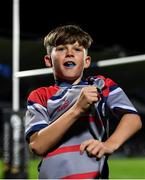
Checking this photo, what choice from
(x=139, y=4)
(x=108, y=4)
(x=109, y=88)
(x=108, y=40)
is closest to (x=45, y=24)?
(x=108, y=4)

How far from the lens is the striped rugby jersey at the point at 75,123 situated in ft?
1.67

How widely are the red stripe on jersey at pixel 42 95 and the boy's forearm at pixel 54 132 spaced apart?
5cm

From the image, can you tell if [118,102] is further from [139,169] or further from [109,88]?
[139,169]

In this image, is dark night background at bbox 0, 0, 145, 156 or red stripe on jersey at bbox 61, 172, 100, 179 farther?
dark night background at bbox 0, 0, 145, 156

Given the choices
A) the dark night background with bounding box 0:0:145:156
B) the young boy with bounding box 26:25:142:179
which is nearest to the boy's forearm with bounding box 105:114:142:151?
the young boy with bounding box 26:25:142:179

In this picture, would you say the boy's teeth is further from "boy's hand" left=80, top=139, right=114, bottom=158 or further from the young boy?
"boy's hand" left=80, top=139, right=114, bottom=158

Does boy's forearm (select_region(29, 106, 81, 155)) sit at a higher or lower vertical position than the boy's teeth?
lower

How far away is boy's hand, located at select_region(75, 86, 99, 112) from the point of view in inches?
19.1

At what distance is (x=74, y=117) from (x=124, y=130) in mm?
63

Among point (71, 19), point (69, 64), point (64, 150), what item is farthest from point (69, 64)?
point (71, 19)

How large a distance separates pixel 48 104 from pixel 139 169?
18.6ft

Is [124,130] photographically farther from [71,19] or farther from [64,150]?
[71,19]

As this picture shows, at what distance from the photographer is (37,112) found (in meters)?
0.54

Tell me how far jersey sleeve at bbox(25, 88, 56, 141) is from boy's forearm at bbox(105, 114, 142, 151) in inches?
3.4
